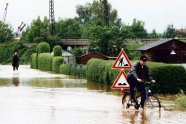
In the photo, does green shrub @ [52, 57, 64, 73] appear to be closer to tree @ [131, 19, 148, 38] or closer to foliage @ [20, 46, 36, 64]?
foliage @ [20, 46, 36, 64]

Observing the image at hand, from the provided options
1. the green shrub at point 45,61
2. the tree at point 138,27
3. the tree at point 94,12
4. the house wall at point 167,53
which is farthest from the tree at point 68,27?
the green shrub at point 45,61

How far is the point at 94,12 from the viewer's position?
125 metres

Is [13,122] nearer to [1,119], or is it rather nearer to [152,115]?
[1,119]

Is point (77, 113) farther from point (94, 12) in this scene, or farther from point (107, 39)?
point (94, 12)

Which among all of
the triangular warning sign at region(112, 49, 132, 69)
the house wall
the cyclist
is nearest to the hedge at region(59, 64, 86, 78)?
the triangular warning sign at region(112, 49, 132, 69)

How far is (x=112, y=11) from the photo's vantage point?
406 ft

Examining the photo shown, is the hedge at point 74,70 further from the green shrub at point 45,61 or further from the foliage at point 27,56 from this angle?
the foliage at point 27,56

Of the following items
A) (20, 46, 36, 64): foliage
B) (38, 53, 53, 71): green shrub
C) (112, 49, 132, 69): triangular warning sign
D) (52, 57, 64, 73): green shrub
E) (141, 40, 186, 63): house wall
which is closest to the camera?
(112, 49, 132, 69): triangular warning sign

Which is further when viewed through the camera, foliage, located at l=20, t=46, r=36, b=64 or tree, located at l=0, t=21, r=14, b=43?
tree, located at l=0, t=21, r=14, b=43

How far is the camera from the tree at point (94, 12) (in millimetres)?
122556

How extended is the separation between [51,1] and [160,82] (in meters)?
65.2

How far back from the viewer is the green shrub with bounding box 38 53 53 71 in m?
43.6

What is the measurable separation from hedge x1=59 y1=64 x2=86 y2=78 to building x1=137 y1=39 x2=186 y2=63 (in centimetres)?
1787

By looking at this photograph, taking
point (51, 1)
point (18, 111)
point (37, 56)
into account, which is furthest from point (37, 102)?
point (51, 1)
